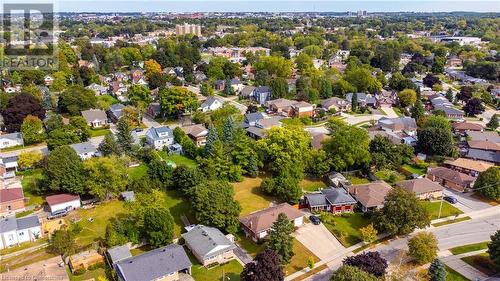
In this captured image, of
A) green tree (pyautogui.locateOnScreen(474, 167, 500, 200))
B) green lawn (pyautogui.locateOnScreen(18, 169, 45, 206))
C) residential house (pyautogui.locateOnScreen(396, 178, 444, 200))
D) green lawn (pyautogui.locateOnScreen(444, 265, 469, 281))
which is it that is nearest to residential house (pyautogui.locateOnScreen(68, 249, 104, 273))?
green lawn (pyautogui.locateOnScreen(18, 169, 45, 206))

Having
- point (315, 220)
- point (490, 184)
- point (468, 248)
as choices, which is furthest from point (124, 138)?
point (490, 184)

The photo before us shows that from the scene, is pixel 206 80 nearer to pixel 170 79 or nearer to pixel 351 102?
pixel 170 79

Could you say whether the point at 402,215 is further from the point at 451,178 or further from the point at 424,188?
the point at 451,178

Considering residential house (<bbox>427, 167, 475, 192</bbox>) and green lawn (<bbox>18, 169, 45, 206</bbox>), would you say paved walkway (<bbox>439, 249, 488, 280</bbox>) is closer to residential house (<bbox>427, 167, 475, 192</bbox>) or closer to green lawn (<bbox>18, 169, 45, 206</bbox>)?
residential house (<bbox>427, 167, 475, 192</bbox>)

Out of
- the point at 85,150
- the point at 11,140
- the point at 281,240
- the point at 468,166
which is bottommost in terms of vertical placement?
the point at 11,140

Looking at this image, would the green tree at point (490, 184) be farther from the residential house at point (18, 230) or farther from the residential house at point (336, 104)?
the residential house at point (18, 230)

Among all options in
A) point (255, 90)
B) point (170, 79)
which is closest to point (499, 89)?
point (255, 90)

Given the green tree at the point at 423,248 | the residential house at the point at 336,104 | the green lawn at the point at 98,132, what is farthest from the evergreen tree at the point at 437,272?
the green lawn at the point at 98,132
